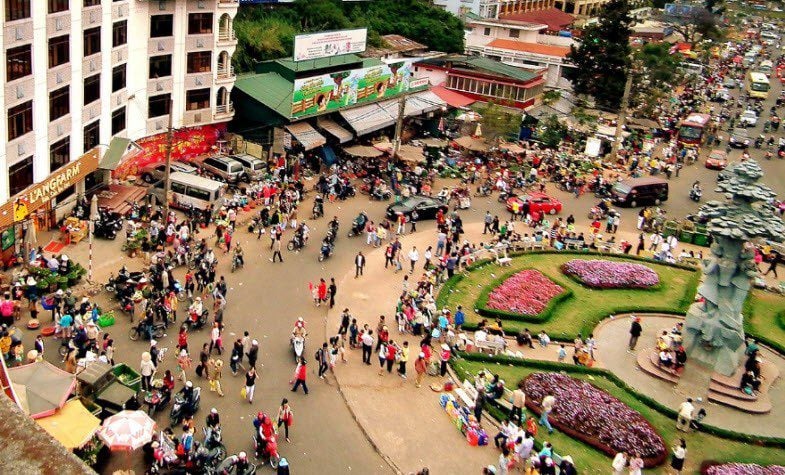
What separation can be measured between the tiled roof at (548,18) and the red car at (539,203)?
61103 mm

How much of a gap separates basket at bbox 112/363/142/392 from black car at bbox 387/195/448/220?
22.1 m

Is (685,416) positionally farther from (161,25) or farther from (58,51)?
(161,25)

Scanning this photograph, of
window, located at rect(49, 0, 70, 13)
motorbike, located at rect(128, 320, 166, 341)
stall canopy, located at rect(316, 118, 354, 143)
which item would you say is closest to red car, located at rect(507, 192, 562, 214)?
stall canopy, located at rect(316, 118, 354, 143)

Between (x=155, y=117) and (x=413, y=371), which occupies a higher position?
(x=155, y=117)

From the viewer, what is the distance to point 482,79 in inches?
2665

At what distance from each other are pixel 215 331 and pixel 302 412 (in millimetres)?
4610

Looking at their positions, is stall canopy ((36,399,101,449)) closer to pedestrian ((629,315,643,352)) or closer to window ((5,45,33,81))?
window ((5,45,33,81))

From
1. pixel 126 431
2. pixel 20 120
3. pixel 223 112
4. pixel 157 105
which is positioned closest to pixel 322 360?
pixel 126 431

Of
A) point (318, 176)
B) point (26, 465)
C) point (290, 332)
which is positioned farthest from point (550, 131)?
point (26, 465)

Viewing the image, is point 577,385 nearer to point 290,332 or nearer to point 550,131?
point 290,332

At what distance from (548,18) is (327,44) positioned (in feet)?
211

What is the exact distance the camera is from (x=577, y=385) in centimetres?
2781

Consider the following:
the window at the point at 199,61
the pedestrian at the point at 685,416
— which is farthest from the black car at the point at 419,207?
the pedestrian at the point at 685,416

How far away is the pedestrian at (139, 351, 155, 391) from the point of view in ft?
81.3
